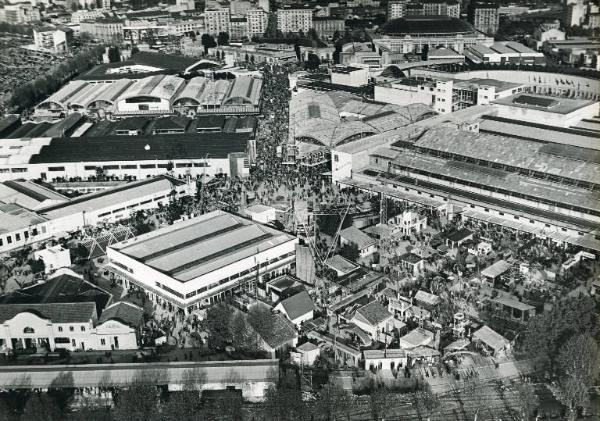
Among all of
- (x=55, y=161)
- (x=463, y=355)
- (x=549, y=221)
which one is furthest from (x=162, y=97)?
(x=463, y=355)

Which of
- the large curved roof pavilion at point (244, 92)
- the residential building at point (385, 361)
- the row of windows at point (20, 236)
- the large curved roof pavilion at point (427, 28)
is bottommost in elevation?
the residential building at point (385, 361)

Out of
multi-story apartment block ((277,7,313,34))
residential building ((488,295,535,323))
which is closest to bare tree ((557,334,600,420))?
residential building ((488,295,535,323))

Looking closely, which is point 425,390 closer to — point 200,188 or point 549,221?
point 549,221

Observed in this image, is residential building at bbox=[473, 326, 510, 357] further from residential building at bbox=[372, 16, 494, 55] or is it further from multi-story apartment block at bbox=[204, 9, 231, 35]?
multi-story apartment block at bbox=[204, 9, 231, 35]

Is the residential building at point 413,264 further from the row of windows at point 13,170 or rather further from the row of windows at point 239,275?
the row of windows at point 13,170

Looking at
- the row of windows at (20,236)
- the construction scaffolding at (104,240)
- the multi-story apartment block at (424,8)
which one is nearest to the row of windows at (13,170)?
the row of windows at (20,236)

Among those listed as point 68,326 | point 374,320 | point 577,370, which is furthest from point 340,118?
point 577,370
